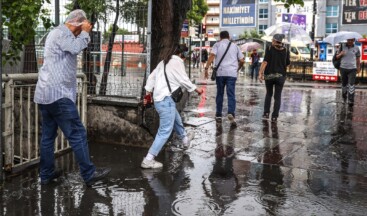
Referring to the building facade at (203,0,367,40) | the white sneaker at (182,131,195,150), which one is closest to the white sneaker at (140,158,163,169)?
the white sneaker at (182,131,195,150)

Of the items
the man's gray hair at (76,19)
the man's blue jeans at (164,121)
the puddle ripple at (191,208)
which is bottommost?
Answer: the puddle ripple at (191,208)

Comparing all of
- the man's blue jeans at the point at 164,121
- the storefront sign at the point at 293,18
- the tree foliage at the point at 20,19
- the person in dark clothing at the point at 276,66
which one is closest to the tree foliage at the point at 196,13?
the storefront sign at the point at 293,18

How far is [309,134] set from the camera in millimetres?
7852

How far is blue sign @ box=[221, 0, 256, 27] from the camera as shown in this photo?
47.9 metres

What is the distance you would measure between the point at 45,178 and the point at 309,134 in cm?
468

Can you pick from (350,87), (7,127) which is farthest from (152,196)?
(350,87)

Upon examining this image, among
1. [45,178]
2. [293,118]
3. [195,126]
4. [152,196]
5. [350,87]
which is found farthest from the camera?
[350,87]

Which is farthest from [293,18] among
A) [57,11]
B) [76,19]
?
[76,19]

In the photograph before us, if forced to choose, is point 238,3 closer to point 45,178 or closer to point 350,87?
point 350,87

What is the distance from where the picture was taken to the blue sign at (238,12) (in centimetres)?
4788

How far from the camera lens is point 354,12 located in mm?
48625

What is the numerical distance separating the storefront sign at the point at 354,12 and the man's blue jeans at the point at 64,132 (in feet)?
155

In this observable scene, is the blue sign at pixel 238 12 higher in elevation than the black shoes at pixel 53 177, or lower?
higher

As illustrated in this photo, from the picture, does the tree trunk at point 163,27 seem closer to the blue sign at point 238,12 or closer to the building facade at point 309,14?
the building facade at point 309,14
